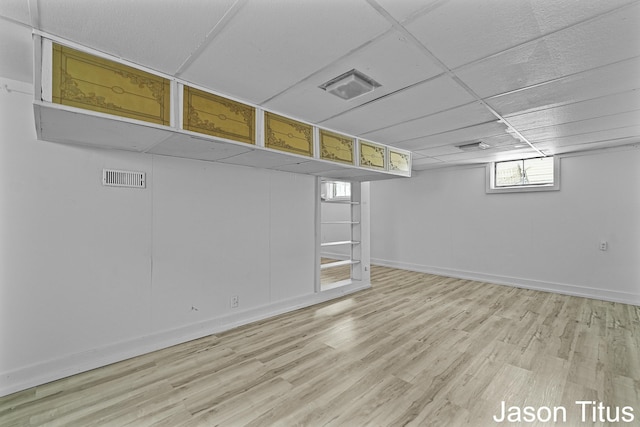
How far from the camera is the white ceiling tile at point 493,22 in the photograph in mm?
1377

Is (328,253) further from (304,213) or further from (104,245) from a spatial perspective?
(104,245)

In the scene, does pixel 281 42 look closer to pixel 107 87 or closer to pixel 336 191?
pixel 107 87

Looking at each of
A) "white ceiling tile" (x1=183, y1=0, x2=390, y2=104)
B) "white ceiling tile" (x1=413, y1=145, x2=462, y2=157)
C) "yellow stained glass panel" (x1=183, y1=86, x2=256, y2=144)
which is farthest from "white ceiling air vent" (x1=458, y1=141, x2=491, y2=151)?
"yellow stained glass panel" (x1=183, y1=86, x2=256, y2=144)

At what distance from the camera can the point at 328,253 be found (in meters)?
8.73

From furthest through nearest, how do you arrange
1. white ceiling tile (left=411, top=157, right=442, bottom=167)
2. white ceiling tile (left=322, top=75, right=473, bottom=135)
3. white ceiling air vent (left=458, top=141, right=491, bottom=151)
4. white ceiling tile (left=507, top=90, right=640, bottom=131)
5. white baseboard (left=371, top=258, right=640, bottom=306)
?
white ceiling tile (left=411, top=157, right=442, bottom=167), white baseboard (left=371, top=258, right=640, bottom=306), white ceiling air vent (left=458, top=141, right=491, bottom=151), white ceiling tile (left=507, top=90, right=640, bottom=131), white ceiling tile (left=322, top=75, right=473, bottom=135)

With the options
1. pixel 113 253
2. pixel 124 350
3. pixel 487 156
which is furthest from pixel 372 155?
pixel 124 350

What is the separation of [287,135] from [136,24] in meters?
1.56

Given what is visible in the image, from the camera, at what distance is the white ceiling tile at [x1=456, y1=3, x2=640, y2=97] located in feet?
5.06

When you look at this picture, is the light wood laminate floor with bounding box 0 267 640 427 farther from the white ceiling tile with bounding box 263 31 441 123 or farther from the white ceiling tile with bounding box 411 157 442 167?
the white ceiling tile with bounding box 411 157 442 167

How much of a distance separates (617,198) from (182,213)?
21.2ft

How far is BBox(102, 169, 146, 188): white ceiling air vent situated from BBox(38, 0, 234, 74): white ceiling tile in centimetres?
119

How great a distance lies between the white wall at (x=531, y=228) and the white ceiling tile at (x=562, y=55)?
12.3 feet

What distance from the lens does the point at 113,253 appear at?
258 centimetres

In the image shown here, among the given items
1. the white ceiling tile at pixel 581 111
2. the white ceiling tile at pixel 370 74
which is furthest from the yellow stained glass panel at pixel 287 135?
the white ceiling tile at pixel 581 111
